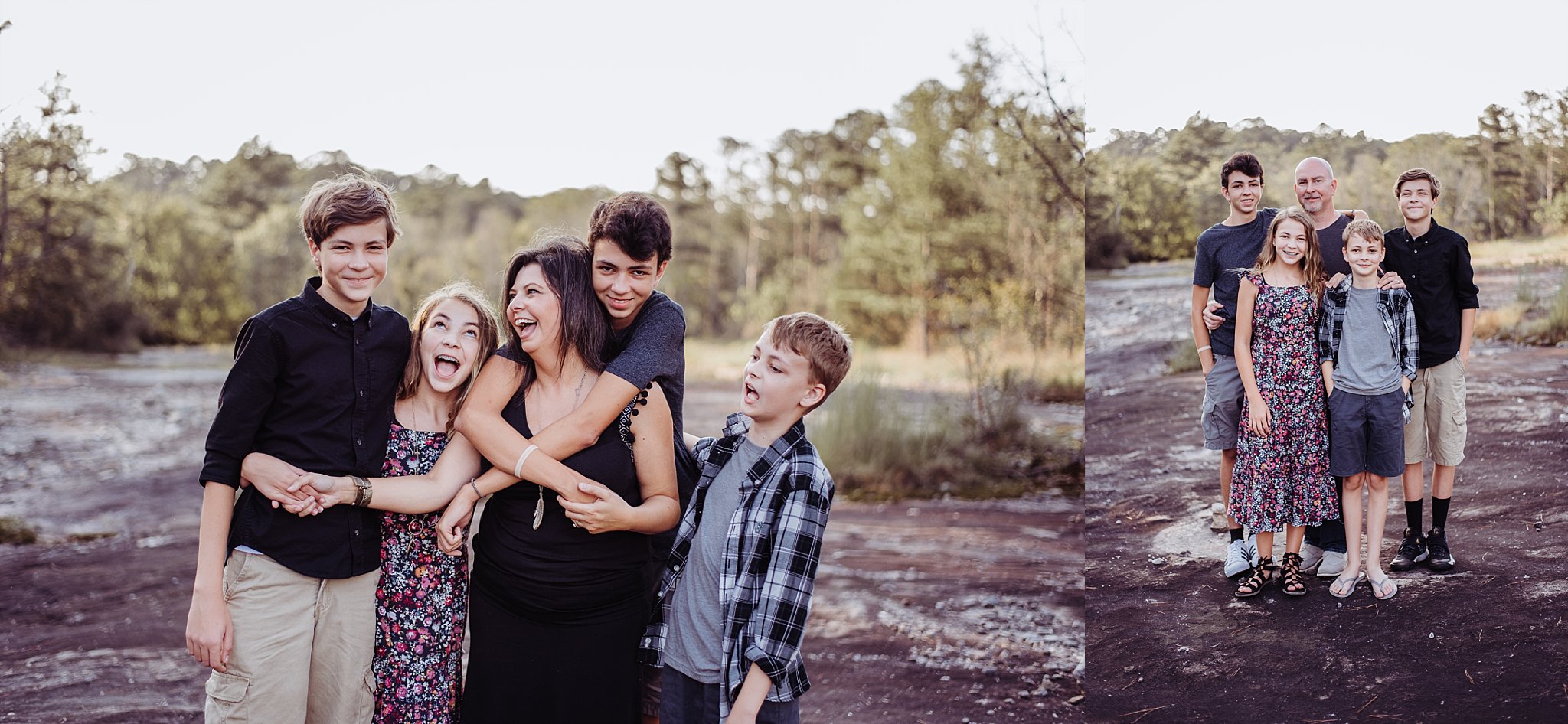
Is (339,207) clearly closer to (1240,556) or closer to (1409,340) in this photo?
(1240,556)

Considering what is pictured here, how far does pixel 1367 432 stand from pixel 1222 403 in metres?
0.48

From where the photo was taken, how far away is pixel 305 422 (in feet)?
8.70

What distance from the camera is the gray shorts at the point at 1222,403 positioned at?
3820 millimetres

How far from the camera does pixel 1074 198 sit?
31.4ft

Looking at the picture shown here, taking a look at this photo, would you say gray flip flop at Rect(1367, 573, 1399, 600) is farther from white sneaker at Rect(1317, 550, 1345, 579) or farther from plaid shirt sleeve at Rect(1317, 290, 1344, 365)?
plaid shirt sleeve at Rect(1317, 290, 1344, 365)

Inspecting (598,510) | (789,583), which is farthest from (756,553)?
(598,510)

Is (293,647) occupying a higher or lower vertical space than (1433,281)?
lower

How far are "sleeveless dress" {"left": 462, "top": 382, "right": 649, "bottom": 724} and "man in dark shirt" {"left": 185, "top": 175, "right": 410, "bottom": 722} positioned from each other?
0.34 m

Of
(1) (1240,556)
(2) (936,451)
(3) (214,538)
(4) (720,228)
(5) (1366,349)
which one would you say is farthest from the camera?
(4) (720,228)

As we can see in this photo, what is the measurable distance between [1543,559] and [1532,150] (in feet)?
4.85

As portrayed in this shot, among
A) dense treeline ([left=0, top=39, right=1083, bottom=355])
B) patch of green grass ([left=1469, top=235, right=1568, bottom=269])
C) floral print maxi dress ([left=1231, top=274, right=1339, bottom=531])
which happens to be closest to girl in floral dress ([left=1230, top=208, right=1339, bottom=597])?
floral print maxi dress ([left=1231, top=274, right=1339, bottom=531])

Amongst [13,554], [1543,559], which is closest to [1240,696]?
[1543,559]

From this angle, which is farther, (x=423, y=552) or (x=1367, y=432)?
(x=1367, y=432)

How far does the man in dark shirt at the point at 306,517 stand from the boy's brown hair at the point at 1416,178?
3341 mm
